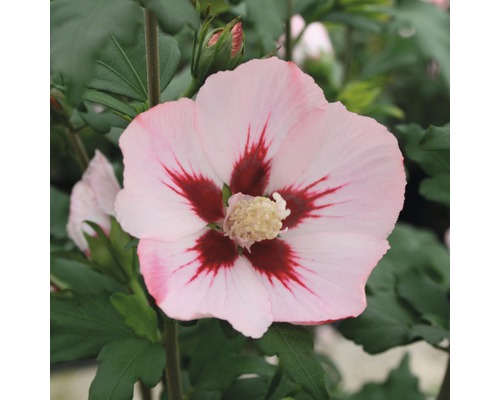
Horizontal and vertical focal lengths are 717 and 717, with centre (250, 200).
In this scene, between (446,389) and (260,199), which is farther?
(446,389)

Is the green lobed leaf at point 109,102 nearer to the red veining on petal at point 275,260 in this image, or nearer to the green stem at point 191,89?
the green stem at point 191,89

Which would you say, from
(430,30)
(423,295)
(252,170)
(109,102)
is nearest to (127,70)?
(109,102)

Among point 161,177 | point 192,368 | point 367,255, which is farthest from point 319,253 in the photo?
point 192,368

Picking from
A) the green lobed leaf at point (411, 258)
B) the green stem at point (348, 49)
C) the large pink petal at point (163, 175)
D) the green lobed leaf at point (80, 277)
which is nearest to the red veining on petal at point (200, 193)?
the large pink petal at point (163, 175)

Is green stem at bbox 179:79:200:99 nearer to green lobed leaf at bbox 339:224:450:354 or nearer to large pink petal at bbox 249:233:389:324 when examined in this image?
large pink petal at bbox 249:233:389:324

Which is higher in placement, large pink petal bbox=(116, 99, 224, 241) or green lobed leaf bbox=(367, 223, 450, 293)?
large pink petal bbox=(116, 99, 224, 241)

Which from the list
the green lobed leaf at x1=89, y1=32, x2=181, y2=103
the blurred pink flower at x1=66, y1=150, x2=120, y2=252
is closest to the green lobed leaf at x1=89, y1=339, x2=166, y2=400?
the blurred pink flower at x1=66, y1=150, x2=120, y2=252

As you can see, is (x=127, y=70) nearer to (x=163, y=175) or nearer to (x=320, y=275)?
(x=163, y=175)
